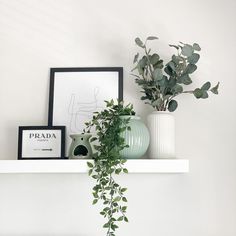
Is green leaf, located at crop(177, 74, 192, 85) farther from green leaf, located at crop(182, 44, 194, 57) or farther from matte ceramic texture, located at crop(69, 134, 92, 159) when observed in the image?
matte ceramic texture, located at crop(69, 134, 92, 159)

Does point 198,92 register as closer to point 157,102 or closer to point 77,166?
point 157,102

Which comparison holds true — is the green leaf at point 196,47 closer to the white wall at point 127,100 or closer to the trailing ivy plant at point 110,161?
the white wall at point 127,100

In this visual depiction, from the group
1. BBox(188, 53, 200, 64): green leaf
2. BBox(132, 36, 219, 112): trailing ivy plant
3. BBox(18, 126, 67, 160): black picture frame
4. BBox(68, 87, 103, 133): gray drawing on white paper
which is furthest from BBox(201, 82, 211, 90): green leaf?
BBox(18, 126, 67, 160): black picture frame

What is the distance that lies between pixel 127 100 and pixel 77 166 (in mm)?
428

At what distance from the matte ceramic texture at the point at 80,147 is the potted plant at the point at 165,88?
264 mm

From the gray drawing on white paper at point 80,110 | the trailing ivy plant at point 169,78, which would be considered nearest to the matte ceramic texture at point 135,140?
the trailing ivy plant at point 169,78

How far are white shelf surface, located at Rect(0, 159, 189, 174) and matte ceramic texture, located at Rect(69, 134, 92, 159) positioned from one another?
8 centimetres

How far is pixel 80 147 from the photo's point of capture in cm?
168

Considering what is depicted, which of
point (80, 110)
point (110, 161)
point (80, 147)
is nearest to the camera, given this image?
point (110, 161)

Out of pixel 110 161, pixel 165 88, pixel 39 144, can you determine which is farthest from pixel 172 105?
pixel 39 144

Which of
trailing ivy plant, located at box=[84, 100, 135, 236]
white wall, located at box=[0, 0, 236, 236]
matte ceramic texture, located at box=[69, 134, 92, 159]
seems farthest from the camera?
white wall, located at box=[0, 0, 236, 236]

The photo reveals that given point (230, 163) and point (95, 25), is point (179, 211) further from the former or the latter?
point (95, 25)

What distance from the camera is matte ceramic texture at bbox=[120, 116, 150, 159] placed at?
1.63 metres

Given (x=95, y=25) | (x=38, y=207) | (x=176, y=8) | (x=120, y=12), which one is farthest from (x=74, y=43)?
(x=38, y=207)
